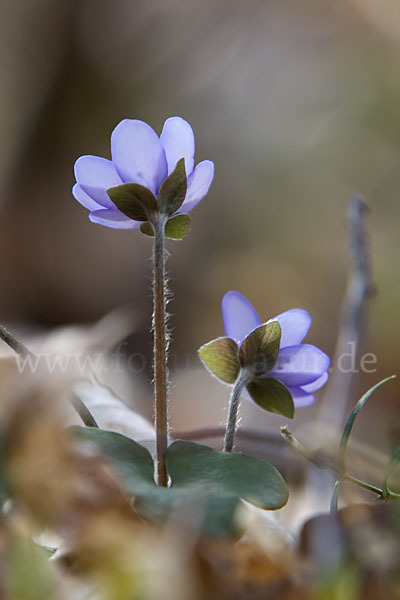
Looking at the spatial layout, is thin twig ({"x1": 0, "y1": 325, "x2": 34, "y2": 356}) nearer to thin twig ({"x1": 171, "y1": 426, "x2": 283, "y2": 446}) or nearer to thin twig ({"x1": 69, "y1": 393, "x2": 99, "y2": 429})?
thin twig ({"x1": 69, "y1": 393, "x2": 99, "y2": 429})

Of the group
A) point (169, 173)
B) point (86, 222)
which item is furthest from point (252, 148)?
point (169, 173)

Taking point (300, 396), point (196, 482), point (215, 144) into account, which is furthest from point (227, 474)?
point (215, 144)

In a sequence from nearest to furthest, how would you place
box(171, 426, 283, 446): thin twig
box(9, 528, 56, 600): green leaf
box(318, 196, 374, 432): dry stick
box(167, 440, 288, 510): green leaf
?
box(9, 528, 56, 600): green leaf → box(167, 440, 288, 510): green leaf → box(171, 426, 283, 446): thin twig → box(318, 196, 374, 432): dry stick

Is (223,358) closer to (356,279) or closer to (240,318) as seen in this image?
(240,318)

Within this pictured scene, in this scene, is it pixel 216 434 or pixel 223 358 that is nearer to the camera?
pixel 223 358

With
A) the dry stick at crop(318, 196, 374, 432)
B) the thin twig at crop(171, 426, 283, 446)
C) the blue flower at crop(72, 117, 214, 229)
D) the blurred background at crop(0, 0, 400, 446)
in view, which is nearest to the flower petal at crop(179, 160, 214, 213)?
the blue flower at crop(72, 117, 214, 229)

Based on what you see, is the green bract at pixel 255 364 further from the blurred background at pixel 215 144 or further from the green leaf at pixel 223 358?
the blurred background at pixel 215 144

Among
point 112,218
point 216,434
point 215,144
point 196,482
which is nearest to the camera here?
point 196,482
